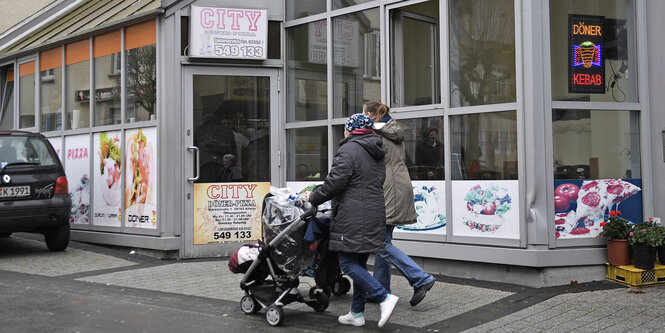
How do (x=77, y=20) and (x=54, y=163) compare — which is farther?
(x=77, y=20)

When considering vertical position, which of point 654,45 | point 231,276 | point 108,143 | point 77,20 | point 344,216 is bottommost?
point 231,276

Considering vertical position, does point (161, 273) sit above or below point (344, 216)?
below

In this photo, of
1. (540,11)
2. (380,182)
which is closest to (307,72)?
(540,11)

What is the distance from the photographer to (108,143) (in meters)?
10.4

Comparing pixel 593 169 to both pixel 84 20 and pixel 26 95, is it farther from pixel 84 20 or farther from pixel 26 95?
pixel 26 95

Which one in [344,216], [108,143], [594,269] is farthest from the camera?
[108,143]

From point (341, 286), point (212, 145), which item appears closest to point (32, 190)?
point (212, 145)

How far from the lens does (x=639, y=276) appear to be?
22.1 feet

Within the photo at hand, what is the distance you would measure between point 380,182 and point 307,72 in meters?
4.44

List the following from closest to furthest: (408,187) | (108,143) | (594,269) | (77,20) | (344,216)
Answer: (344,216) < (408,187) < (594,269) < (108,143) < (77,20)

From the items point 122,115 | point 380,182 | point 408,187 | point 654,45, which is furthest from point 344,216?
point 122,115

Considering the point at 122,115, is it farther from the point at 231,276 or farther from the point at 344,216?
the point at 344,216

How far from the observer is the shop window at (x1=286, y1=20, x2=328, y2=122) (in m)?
9.45

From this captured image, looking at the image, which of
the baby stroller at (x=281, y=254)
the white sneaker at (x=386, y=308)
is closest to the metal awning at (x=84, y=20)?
the baby stroller at (x=281, y=254)
